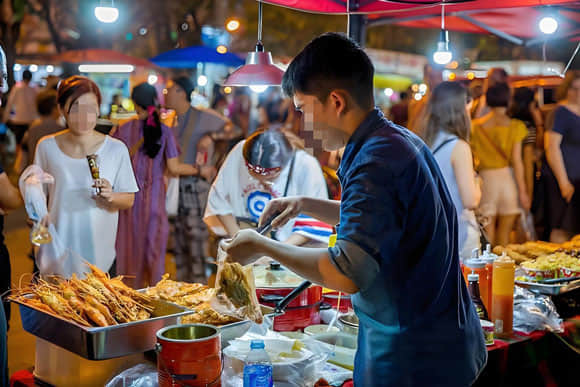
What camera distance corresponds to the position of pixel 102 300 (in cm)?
233

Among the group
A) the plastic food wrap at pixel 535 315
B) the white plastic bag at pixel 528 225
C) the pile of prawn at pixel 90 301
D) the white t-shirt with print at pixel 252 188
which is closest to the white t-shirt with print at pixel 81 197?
the white t-shirt with print at pixel 252 188

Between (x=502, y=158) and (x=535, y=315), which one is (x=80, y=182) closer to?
(x=535, y=315)

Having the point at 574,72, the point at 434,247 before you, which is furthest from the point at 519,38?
the point at 434,247

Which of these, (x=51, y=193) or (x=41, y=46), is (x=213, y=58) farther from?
(x=41, y=46)

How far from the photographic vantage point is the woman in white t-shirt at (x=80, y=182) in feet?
12.6

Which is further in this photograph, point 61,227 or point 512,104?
point 512,104

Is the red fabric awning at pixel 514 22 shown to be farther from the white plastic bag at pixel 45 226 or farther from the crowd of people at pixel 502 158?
the white plastic bag at pixel 45 226

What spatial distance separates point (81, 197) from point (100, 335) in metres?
2.04

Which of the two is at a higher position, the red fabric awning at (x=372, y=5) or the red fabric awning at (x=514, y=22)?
the red fabric awning at (x=514, y=22)

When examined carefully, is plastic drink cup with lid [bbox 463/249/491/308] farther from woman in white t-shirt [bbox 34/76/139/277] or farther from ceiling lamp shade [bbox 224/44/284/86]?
woman in white t-shirt [bbox 34/76/139/277]

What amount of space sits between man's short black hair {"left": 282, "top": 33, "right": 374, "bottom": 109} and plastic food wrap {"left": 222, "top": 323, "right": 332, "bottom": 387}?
93 centimetres

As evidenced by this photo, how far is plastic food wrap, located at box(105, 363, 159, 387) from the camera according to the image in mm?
2109

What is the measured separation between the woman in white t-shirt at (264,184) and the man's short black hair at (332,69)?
2.02 m

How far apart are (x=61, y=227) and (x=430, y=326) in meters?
2.80
